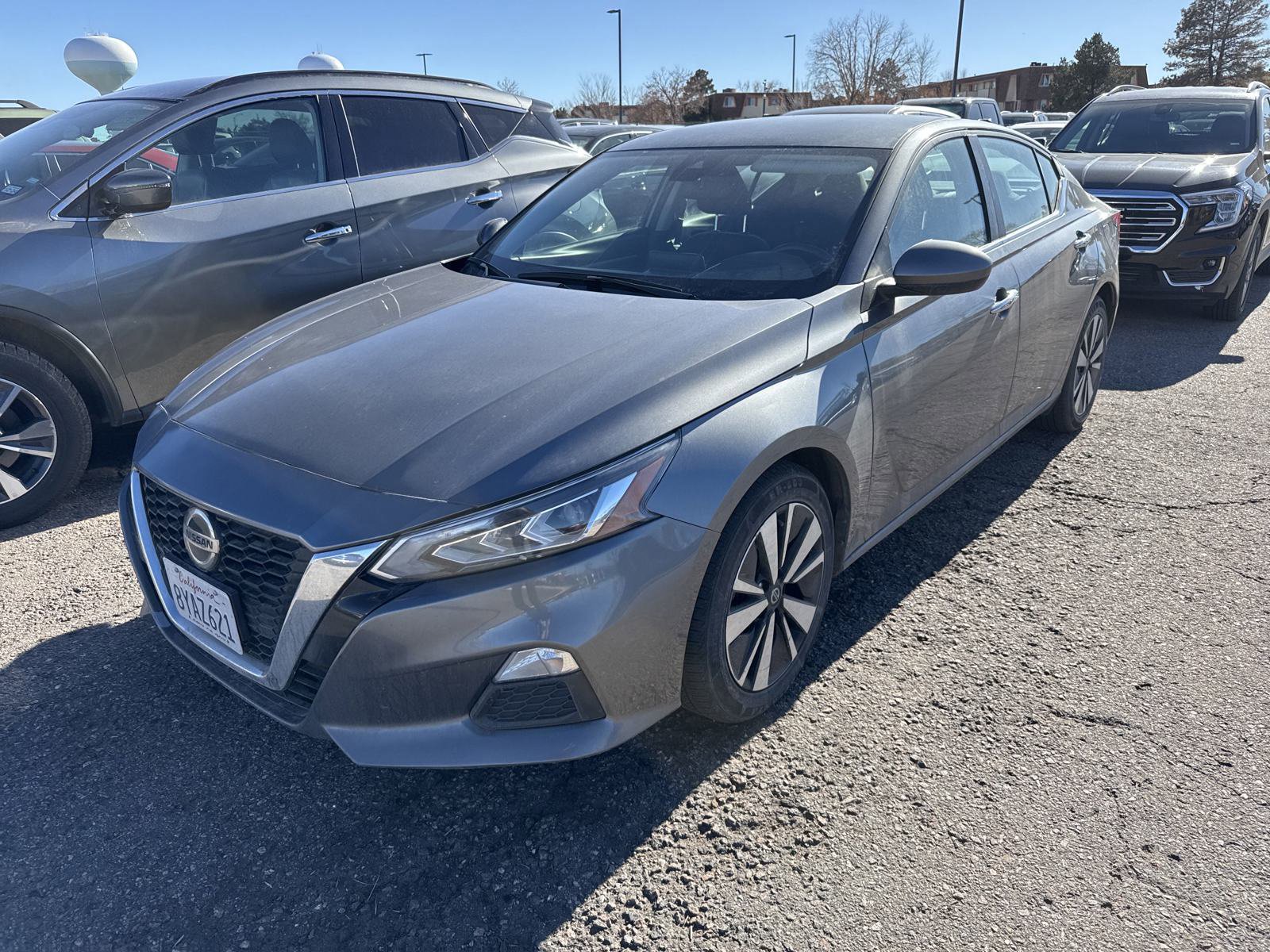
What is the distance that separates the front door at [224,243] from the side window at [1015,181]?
304cm

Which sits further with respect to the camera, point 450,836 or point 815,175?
point 815,175

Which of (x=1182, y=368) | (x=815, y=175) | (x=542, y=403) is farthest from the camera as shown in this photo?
(x=1182, y=368)

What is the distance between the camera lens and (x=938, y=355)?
10.2 ft

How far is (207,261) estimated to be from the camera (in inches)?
164

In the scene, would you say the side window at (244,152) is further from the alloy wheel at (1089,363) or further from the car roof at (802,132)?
the alloy wheel at (1089,363)

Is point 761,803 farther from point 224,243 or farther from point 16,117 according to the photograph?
point 16,117

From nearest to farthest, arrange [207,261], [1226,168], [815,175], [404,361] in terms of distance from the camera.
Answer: [404,361], [815,175], [207,261], [1226,168]

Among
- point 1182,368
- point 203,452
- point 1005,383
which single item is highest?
point 203,452

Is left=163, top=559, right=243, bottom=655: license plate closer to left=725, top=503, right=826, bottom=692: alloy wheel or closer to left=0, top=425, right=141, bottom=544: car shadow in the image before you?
left=725, top=503, right=826, bottom=692: alloy wheel

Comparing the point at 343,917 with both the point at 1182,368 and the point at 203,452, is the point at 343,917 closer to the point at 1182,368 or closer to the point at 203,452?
the point at 203,452

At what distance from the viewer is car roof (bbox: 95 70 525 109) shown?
14.5 feet

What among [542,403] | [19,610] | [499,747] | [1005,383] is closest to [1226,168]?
[1005,383]

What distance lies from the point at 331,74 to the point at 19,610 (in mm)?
3073

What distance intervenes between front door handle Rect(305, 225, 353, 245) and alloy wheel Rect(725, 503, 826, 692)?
3.09 metres
